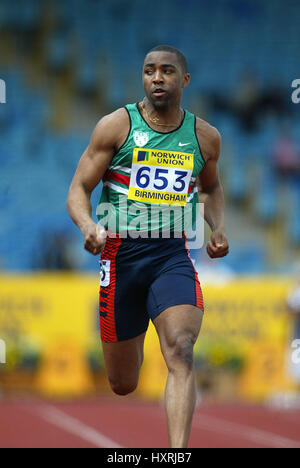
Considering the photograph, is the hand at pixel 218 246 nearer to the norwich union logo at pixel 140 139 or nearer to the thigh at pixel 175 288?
the thigh at pixel 175 288

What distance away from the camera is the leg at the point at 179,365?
411 centimetres

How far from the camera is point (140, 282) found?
185 inches

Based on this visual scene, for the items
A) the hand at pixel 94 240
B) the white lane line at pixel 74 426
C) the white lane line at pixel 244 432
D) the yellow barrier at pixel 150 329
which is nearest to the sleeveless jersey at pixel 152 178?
the hand at pixel 94 240

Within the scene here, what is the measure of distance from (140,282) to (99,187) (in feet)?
36.2

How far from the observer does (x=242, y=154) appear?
56.0ft

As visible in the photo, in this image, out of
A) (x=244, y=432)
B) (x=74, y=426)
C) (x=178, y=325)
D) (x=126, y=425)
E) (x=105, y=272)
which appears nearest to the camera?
(x=178, y=325)

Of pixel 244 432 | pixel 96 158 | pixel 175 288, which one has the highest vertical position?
pixel 96 158

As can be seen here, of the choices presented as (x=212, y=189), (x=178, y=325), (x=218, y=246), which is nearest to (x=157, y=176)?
(x=218, y=246)

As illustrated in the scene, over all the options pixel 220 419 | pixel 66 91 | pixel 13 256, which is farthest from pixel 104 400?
pixel 66 91

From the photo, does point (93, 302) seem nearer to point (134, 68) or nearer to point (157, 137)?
point (134, 68)

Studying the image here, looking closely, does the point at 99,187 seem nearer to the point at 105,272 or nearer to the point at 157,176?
the point at 105,272

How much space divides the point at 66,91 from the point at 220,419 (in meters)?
8.86

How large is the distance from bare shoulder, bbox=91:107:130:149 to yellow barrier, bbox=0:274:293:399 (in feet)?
26.1

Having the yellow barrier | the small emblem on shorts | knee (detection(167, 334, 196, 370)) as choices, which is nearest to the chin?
the small emblem on shorts
